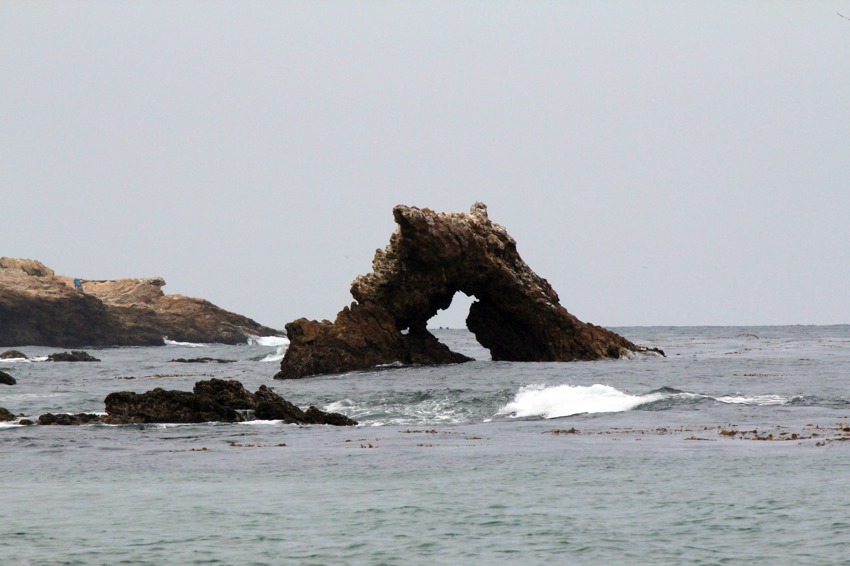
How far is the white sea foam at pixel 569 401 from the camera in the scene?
37688 millimetres

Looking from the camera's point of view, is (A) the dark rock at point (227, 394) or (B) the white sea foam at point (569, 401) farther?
(B) the white sea foam at point (569, 401)

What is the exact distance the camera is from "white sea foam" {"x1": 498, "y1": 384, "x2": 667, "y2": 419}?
37688 millimetres

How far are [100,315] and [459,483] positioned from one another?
12005 centimetres

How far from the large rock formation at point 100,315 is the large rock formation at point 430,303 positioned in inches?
3173

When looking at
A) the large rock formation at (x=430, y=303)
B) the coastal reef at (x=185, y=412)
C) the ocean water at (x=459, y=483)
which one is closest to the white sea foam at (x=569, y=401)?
the ocean water at (x=459, y=483)

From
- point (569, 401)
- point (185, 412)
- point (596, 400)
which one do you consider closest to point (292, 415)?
point (185, 412)

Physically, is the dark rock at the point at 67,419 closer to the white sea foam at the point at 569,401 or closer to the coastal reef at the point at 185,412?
the coastal reef at the point at 185,412

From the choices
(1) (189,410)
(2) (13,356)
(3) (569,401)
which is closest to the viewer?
(1) (189,410)

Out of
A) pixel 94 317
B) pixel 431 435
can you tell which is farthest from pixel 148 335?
pixel 431 435

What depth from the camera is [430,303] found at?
58.5 meters

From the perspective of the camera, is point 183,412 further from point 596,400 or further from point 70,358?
point 70,358

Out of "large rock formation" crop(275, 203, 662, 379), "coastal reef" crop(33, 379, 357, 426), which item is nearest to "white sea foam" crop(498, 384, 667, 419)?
"coastal reef" crop(33, 379, 357, 426)

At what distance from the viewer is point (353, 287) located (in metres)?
58.4

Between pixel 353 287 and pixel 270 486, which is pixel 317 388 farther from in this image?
pixel 270 486
